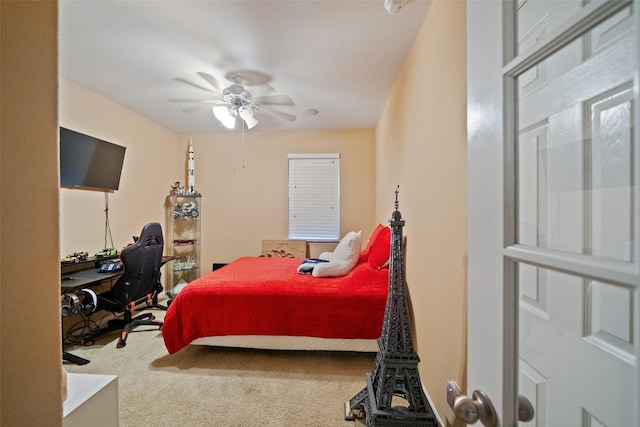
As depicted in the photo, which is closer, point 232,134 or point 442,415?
point 442,415

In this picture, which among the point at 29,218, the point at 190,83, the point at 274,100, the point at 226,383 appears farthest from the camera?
the point at 274,100

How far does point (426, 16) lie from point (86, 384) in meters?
2.64

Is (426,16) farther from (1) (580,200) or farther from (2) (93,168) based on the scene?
(2) (93,168)

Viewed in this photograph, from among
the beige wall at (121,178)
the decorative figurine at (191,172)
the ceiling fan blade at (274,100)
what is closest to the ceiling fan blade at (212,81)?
the ceiling fan blade at (274,100)

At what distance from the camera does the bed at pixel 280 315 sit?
207cm

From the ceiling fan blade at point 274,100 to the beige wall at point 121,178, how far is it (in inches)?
73.3

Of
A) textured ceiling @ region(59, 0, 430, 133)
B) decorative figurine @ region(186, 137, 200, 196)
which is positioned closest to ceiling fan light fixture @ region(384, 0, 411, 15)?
Answer: textured ceiling @ region(59, 0, 430, 133)

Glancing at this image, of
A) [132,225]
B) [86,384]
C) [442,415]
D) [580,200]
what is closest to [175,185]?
[132,225]

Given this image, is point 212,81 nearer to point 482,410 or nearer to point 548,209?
point 548,209

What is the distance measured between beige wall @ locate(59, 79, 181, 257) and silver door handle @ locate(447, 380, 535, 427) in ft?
10.5

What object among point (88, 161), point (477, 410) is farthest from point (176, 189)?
point (477, 410)

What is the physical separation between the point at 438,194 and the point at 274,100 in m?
2.36

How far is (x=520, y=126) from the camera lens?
473 mm

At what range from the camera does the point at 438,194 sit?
1455 mm
